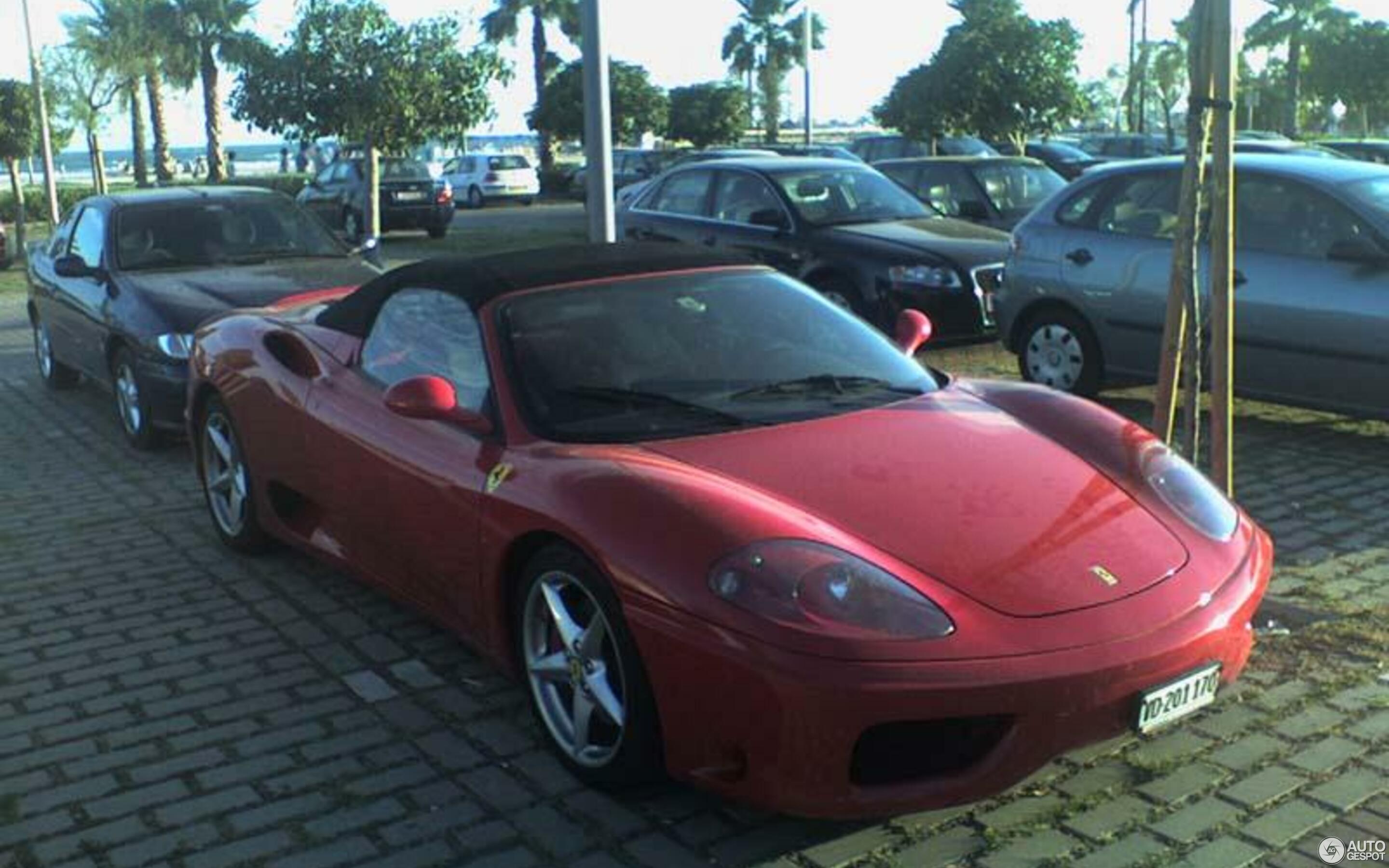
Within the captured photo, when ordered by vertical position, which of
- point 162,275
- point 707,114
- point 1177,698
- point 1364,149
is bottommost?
point 1177,698

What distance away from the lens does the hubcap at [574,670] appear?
3.79 m

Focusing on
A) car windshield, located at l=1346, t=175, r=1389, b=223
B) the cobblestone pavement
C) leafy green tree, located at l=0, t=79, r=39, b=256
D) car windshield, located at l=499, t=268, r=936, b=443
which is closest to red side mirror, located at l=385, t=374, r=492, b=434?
car windshield, located at l=499, t=268, r=936, b=443

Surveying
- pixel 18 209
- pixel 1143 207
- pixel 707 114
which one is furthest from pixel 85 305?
pixel 707 114

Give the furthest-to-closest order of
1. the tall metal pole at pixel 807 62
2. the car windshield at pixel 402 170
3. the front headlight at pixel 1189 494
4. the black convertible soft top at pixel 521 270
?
the tall metal pole at pixel 807 62 → the car windshield at pixel 402 170 → the black convertible soft top at pixel 521 270 → the front headlight at pixel 1189 494

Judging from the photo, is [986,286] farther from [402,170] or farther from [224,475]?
[402,170]

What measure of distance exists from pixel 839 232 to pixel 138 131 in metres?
40.2

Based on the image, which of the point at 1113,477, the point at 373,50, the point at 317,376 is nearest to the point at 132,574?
the point at 317,376

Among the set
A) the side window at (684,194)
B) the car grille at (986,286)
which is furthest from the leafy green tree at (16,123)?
the car grille at (986,286)

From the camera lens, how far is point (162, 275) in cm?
905

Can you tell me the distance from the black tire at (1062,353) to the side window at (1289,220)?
112 cm

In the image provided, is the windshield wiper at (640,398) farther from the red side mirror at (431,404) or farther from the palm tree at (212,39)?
the palm tree at (212,39)

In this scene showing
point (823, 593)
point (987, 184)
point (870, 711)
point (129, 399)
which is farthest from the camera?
point (987, 184)

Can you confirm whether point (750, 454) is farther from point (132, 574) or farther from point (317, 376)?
point (132, 574)

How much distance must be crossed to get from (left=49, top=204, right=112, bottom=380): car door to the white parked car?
3038 centimetres
